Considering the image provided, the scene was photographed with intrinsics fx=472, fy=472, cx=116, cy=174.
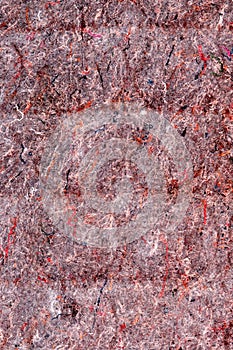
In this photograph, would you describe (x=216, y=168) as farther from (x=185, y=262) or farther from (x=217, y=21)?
(x=217, y=21)

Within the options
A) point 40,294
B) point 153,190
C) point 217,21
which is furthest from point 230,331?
point 217,21

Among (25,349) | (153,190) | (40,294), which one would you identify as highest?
(153,190)

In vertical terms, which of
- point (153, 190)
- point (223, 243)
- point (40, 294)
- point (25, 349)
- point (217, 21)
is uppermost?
point (217, 21)

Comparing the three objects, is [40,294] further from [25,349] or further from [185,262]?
[185,262]

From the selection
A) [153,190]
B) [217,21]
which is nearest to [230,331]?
[153,190]

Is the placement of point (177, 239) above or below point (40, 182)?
below

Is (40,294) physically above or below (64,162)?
below
